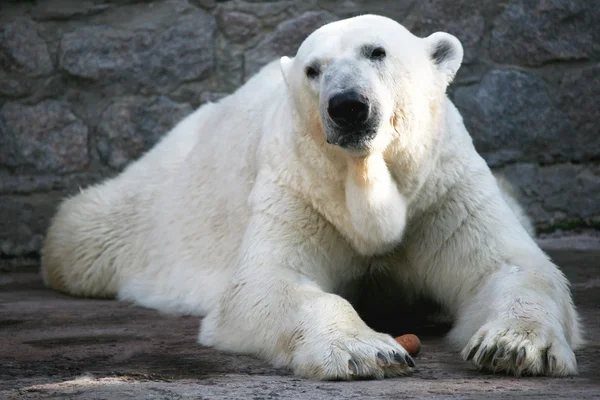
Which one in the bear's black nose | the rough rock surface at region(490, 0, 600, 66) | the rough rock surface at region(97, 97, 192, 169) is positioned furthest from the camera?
the rough rock surface at region(97, 97, 192, 169)

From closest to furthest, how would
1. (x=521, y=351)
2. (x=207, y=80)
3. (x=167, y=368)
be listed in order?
1. (x=521, y=351)
2. (x=167, y=368)
3. (x=207, y=80)

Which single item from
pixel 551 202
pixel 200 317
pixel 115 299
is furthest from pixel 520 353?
pixel 551 202

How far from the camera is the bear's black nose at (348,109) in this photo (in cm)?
283

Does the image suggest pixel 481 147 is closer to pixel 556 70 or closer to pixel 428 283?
pixel 556 70

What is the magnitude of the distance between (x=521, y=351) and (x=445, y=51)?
1.17 m

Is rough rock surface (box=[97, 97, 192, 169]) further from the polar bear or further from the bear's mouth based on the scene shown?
the bear's mouth

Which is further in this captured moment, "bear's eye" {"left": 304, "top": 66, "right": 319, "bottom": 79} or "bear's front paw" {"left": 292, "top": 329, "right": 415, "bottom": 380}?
"bear's eye" {"left": 304, "top": 66, "right": 319, "bottom": 79}

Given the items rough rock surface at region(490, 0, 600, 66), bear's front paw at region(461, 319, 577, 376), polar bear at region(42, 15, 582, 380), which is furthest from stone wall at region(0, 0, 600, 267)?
bear's front paw at region(461, 319, 577, 376)

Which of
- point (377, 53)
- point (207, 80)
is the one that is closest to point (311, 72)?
point (377, 53)

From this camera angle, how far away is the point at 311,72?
3133 mm

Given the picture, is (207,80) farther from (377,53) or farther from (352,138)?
(352,138)

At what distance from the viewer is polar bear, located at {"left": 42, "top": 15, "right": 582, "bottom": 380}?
2670 mm

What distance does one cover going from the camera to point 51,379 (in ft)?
8.73

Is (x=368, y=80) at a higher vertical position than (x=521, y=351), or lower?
higher
